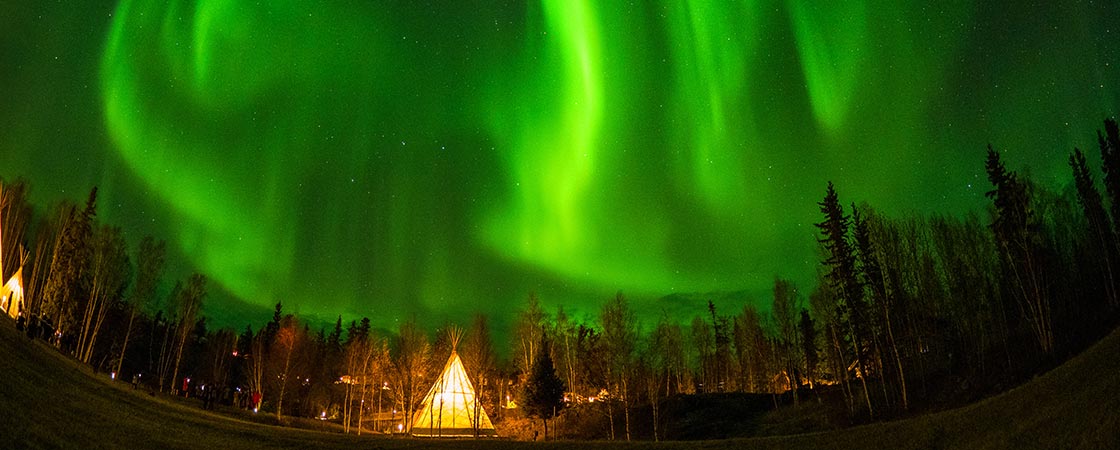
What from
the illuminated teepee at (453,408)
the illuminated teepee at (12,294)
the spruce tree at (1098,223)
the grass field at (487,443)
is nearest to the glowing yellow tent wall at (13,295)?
the illuminated teepee at (12,294)

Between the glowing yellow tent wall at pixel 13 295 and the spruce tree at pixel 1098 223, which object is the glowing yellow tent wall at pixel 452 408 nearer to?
the glowing yellow tent wall at pixel 13 295

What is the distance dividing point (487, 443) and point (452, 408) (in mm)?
22508

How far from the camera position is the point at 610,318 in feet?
245

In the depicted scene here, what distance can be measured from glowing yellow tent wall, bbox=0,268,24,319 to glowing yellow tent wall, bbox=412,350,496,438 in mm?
35222

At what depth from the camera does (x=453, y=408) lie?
2174 inches

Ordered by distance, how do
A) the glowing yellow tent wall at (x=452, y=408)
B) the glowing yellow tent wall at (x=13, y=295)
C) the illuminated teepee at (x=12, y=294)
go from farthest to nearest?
the glowing yellow tent wall at (x=452, y=408) < the illuminated teepee at (x=12, y=294) < the glowing yellow tent wall at (x=13, y=295)

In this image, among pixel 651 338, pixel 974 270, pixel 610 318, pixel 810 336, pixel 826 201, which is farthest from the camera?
pixel 651 338

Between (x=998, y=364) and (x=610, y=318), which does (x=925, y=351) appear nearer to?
(x=998, y=364)

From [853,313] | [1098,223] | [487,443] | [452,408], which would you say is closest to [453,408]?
[452,408]

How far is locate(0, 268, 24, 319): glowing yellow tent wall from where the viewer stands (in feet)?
164

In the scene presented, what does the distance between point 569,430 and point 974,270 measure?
155ft

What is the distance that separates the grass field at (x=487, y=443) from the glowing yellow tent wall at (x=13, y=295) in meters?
24.3

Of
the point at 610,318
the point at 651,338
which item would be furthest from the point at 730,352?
the point at 610,318

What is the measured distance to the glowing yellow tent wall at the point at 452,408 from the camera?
54.2 meters
